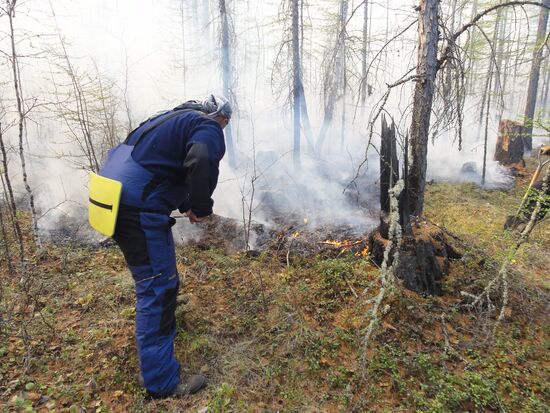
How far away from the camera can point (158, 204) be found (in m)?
2.50

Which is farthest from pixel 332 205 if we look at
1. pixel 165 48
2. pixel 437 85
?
pixel 165 48

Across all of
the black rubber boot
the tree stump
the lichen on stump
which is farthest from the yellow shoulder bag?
the tree stump

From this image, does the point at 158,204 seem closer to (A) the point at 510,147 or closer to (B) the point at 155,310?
(B) the point at 155,310

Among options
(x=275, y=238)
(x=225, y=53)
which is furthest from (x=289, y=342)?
(x=225, y=53)

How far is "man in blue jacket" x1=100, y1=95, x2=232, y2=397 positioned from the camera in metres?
2.43

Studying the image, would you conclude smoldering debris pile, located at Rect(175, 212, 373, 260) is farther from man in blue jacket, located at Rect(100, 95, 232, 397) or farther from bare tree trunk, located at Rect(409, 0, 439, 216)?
man in blue jacket, located at Rect(100, 95, 232, 397)

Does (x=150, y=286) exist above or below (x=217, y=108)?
below

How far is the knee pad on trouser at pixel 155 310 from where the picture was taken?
8.13ft

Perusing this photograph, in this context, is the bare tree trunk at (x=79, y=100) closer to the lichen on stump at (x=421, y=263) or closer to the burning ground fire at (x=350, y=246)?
the burning ground fire at (x=350, y=246)

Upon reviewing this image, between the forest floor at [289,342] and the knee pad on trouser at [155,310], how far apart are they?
0.22 meters

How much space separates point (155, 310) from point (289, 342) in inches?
53.8

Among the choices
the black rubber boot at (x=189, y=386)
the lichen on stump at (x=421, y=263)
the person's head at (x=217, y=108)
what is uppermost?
the person's head at (x=217, y=108)

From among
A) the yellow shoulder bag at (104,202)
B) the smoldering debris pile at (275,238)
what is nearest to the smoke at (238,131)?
the smoldering debris pile at (275,238)

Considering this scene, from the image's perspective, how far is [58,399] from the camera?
8.07 ft
